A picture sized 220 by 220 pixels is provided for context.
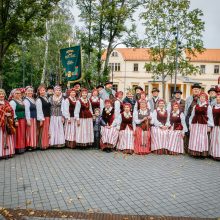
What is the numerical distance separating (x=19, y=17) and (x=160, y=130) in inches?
376

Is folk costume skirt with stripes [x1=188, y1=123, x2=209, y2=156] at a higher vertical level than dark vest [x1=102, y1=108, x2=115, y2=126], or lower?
lower

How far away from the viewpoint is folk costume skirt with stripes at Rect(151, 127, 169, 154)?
8.54 metres

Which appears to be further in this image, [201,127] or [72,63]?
[72,63]

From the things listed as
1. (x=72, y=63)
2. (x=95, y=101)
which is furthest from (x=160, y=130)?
(x=72, y=63)

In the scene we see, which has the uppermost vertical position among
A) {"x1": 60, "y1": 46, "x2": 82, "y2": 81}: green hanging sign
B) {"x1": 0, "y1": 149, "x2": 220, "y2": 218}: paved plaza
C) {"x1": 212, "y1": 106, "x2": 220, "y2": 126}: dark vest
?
{"x1": 60, "y1": 46, "x2": 82, "y2": 81}: green hanging sign

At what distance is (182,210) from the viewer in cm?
458

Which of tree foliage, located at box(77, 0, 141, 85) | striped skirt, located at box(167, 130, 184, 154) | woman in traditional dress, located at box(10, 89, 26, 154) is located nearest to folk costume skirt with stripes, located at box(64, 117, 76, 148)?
woman in traditional dress, located at box(10, 89, 26, 154)

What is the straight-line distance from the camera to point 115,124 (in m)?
8.81

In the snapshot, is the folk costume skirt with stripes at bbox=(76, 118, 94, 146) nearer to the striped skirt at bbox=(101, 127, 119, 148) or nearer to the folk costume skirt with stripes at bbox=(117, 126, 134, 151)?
the striped skirt at bbox=(101, 127, 119, 148)

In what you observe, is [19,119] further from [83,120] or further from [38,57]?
[38,57]

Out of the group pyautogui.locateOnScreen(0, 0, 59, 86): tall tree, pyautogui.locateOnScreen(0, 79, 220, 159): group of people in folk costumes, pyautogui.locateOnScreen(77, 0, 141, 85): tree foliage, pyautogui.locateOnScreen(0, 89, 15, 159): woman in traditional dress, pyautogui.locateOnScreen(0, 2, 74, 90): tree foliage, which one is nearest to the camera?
pyautogui.locateOnScreen(0, 89, 15, 159): woman in traditional dress

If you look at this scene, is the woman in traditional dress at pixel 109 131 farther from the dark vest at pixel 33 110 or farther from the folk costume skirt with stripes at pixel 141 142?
the dark vest at pixel 33 110

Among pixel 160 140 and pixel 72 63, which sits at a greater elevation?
pixel 72 63

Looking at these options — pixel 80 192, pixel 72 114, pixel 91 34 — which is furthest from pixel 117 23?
pixel 80 192
